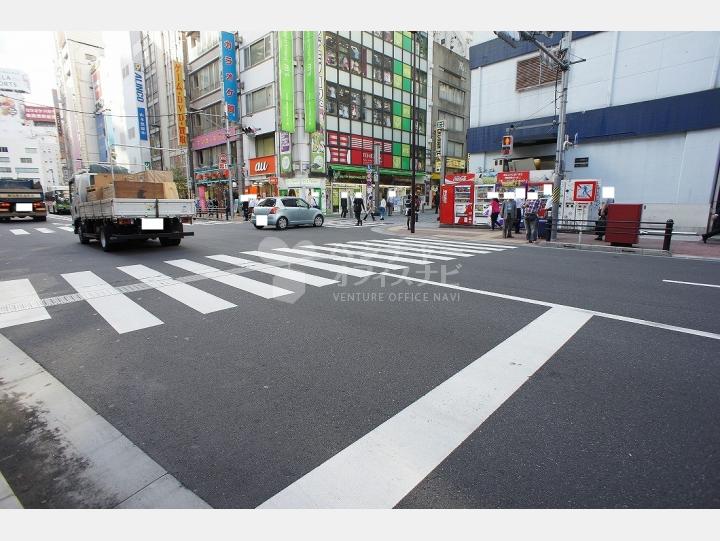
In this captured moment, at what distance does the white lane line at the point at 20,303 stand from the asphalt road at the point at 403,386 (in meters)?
0.22

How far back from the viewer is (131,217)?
10.7m

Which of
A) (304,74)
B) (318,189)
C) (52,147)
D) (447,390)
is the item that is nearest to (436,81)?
(304,74)

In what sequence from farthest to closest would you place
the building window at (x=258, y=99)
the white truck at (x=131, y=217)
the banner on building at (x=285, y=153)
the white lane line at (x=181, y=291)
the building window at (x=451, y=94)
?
the building window at (x=451, y=94)
the building window at (x=258, y=99)
the banner on building at (x=285, y=153)
the white truck at (x=131, y=217)
the white lane line at (x=181, y=291)

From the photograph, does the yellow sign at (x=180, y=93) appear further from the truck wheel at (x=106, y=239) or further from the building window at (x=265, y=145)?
the truck wheel at (x=106, y=239)

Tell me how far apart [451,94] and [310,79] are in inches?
974

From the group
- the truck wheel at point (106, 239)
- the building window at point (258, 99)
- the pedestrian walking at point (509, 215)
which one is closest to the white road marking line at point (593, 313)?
the truck wheel at point (106, 239)

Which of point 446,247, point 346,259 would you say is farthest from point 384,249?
point 346,259

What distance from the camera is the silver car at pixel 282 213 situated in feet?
65.4

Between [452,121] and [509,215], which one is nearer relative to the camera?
[509,215]

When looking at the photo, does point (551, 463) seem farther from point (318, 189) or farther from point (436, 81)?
point (436, 81)

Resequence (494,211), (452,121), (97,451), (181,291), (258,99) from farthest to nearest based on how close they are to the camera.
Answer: (452,121)
(258,99)
(494,211)
(181,291)
(97,451)

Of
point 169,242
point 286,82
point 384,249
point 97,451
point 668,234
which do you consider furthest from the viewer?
point 286,82

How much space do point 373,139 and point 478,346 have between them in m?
38.2

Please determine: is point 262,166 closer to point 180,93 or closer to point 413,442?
point 180,93
